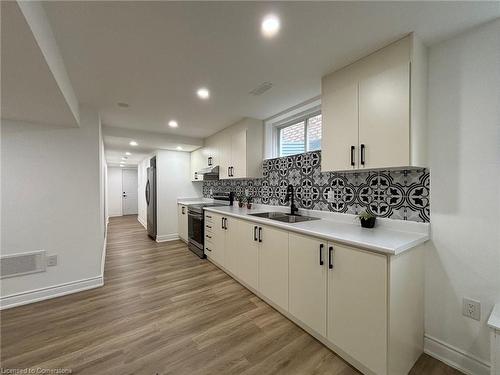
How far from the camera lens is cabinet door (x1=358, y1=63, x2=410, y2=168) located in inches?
59.5

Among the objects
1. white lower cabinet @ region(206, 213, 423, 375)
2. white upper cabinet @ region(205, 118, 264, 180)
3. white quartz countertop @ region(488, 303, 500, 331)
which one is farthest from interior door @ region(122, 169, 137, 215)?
white quartz countertop @ region(488, 303, 500, 331)

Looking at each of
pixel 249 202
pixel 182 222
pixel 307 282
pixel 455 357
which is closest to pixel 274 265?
pixel 307 282

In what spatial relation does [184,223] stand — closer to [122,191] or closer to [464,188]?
[464,188]

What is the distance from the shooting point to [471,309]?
4.77 feet

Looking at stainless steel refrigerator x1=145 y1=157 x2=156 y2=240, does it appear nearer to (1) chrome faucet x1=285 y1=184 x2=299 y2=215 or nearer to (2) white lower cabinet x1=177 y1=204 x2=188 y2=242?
(2) white lower cabinet x1=177 y1=204 x2=188 y2=242

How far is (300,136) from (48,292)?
368 centimetres

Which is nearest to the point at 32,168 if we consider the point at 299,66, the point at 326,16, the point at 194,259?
the point at 194,259

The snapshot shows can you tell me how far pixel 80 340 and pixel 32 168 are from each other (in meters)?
1.99

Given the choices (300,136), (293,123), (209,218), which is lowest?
(209,218)

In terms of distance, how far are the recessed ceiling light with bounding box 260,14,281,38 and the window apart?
1443 millimetres

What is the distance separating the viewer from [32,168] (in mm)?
2443

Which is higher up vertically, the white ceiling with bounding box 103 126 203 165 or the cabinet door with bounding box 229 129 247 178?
the white ceiling with bounding box 103 126 203 165

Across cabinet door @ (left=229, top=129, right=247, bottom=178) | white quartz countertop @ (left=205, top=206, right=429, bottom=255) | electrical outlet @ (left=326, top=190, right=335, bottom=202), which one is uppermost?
cabinet door @ (left=229, top=129, right=247, bottom=178)

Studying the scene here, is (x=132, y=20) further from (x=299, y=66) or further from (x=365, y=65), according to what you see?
(x=365, y=65)
